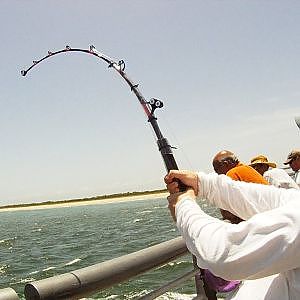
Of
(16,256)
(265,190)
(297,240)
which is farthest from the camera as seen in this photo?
(16,256)

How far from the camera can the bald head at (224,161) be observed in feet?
13.6

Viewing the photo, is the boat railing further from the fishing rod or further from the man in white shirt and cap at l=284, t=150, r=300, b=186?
the man in white shirt and cap at l=284, t=150, r=300, b=186

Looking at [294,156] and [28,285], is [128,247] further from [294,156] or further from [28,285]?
[28,285]

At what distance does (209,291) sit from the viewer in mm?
2936

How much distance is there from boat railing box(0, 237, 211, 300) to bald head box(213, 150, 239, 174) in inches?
59.4

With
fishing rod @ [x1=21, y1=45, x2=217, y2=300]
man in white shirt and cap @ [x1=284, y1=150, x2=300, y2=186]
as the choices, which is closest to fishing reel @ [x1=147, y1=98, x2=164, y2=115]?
fishing rod @ [x1=21, y1=45, x2=217, y2=300]

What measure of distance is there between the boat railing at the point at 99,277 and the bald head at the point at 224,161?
151 cm

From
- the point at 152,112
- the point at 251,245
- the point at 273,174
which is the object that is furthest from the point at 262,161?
the point at 251,245

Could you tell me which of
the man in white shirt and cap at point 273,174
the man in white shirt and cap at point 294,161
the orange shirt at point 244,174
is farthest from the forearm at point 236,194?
the man in white shirt and cap at point 294,161

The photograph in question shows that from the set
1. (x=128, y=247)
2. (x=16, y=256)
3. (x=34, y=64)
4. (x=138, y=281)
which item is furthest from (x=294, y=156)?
(x=16, y=256)

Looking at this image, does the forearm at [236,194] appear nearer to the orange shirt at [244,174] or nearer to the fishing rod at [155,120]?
the fishing rod at [155,120]

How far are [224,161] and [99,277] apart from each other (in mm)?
2421

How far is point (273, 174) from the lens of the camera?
5363 mm

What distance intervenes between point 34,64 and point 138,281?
956cm
